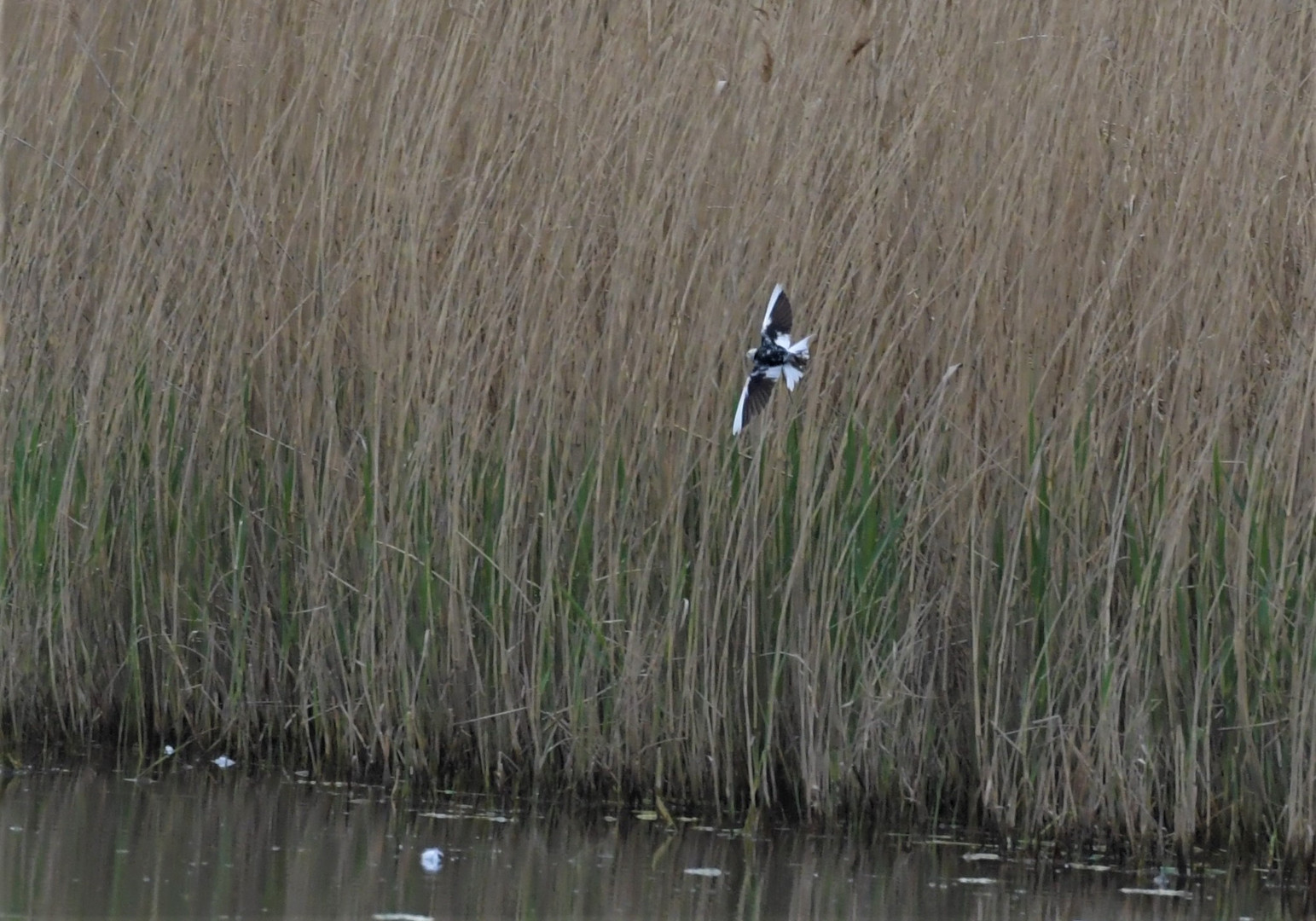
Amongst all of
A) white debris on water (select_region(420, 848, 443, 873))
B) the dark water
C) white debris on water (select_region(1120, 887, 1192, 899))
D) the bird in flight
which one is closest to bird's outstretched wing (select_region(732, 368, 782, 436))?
the bird in flight

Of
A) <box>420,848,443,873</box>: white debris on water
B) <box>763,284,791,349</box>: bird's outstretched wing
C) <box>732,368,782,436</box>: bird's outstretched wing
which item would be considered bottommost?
<box>420,848,443,873</box>: white debris on water

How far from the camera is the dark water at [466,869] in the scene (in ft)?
9.65

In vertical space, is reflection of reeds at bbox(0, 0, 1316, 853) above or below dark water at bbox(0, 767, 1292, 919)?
above

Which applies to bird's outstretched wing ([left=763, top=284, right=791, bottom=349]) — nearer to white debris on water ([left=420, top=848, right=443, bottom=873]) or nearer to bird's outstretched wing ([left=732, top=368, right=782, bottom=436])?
bird's outstretched wing ([left=732, top=368, right=782, bottom=436])

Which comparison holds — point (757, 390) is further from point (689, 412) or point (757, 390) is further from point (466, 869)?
point (466, 869)

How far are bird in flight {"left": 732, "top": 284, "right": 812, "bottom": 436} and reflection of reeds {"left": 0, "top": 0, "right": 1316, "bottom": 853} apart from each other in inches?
4.1

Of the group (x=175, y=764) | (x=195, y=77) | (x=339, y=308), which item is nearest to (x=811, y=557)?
(x=339, y=308)

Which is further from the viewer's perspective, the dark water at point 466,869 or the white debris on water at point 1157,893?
the white debris on water at point 1157,893

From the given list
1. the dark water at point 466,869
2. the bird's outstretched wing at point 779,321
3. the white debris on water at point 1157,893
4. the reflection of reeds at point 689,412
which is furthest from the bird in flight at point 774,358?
the white debris on water at point 1157,893

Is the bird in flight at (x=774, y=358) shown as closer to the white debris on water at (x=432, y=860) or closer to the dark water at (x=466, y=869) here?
the dark water at (x=466, y=869)

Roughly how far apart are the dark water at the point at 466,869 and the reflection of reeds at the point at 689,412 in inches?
5.3

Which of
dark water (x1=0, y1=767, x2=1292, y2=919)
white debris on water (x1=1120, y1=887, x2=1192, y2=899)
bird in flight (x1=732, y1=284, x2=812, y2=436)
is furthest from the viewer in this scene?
bird in flight (x1=732, y1=284, x2=812, y2=436)

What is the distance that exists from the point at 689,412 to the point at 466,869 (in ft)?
3.04

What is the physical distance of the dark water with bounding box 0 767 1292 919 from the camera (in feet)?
9.65
